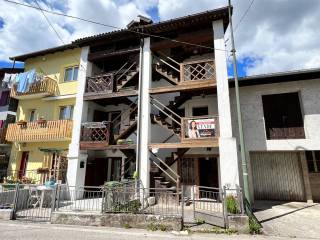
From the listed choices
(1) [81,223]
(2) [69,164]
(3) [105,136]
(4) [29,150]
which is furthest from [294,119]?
(4) [29,150]

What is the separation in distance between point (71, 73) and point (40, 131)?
4.83m

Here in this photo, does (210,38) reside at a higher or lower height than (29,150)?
→ higher

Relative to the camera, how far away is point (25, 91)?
15.4 metres

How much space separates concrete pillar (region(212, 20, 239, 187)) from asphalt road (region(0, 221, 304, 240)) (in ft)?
9.83

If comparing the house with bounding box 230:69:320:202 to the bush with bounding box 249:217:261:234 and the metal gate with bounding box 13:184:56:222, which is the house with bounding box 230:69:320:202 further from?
the metal gate with bounding box 13:184:56:222

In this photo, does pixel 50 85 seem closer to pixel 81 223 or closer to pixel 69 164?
pixel 69 164

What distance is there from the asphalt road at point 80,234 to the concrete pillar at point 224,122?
3.00m

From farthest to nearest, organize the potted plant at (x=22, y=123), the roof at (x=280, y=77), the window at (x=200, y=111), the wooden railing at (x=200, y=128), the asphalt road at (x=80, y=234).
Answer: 1. the potted plant at (x=22, y=123)
2. the window at (x=200, y=111)
3. the roof at (x=280, y=77)
4. the wooden railing at (x=200, y=128)
5. the asphalt road at (x=80, y=234)

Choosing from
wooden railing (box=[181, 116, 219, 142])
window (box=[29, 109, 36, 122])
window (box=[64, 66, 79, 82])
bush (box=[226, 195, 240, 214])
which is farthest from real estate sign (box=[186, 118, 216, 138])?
window (box=[29, 109, 36, 122])

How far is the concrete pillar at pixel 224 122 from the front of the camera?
955cm

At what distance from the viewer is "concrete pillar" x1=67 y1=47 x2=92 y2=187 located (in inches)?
500

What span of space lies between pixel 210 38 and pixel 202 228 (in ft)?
33.7

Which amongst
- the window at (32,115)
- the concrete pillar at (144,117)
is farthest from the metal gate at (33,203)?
the window at (32,115)

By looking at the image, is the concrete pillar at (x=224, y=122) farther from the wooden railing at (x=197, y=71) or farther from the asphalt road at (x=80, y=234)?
the asphalt road at (x=80, y=234)
